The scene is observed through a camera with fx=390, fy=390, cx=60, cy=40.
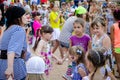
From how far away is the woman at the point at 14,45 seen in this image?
16.5 feet

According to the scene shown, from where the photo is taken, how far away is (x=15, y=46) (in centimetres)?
502

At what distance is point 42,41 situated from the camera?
719 cm

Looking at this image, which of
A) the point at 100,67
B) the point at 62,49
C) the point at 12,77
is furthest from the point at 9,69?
the point at 62,49

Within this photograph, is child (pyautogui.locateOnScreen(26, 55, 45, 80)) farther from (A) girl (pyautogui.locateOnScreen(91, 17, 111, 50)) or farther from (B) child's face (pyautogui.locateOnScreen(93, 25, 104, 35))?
(B) child's face (pyautogui.locateOnScreen(93, 25, 104, 35))

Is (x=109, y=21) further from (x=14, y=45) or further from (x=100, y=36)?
(x=14, y=45)

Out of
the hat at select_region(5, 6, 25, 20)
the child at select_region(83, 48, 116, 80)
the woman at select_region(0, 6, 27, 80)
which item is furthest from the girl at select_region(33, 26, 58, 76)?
the child at select_region(83, 48, 116, 80)

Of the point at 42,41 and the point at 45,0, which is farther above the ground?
the point at 42,41

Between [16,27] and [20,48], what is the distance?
280mm

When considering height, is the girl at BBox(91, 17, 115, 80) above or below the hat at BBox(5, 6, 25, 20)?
below

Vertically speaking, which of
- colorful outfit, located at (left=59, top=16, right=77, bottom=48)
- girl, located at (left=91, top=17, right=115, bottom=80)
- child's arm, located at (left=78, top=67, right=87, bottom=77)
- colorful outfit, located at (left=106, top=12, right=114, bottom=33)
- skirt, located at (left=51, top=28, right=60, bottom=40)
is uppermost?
girl, located at (left=91, top=17, right=115, bottom=80)

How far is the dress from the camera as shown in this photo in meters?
5.04

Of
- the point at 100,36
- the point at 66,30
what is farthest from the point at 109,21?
the point at 100,36

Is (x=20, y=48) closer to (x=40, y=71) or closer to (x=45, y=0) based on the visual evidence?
(x=40, y=71)

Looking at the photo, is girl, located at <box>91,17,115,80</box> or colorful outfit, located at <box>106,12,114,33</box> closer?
girl, located at <box>91,17,115,80</box>
